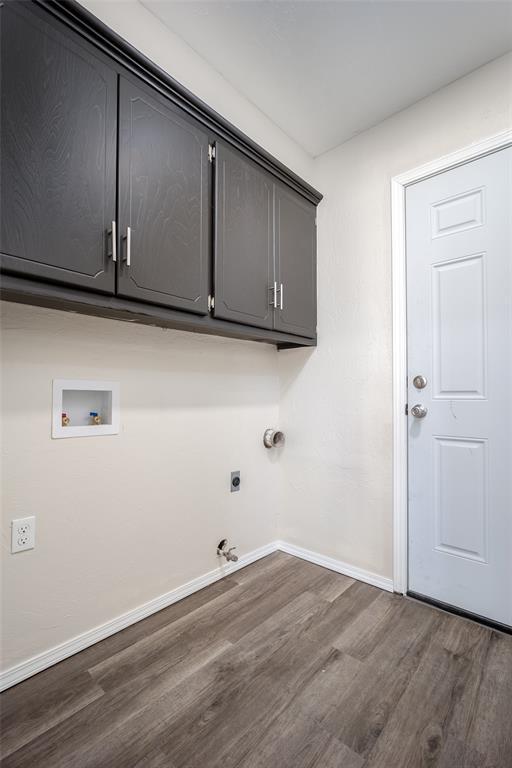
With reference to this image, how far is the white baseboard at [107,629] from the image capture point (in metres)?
1.26

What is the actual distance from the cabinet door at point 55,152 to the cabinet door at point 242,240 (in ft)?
1.63

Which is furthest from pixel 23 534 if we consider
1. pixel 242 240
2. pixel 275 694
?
pixel 242 240

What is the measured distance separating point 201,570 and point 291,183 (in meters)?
2.09

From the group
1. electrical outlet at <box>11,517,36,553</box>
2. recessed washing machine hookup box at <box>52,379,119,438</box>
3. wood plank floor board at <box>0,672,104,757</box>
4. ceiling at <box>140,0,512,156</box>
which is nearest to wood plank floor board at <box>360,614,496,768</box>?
wood plank floor board at <box>0,672,104,757</box>

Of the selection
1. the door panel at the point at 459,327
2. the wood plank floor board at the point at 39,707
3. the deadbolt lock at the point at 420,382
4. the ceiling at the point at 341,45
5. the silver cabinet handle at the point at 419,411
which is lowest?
the wood plank floor board at the point at 39,707

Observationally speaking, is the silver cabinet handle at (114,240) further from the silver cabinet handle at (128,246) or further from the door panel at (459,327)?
the door panel at (459,327)

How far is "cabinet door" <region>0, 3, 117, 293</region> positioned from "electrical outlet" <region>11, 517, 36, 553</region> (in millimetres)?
831

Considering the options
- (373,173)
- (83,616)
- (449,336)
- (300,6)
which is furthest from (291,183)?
(83,616)

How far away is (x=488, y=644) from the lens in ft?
4.86

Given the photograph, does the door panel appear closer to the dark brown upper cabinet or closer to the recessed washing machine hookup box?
the dark brown upper cabinet

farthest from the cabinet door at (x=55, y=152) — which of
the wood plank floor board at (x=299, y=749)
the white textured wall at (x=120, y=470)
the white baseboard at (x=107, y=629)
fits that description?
the wood plank floor board at (x=299, y=749)

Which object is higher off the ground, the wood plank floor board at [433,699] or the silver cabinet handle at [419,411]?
the silver cabinet handle at [419,411]

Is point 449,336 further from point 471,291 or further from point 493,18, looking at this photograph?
point 493,18


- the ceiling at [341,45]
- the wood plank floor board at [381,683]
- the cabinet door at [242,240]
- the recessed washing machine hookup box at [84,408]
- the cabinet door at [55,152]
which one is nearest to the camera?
the cabinet door at [55,152]
